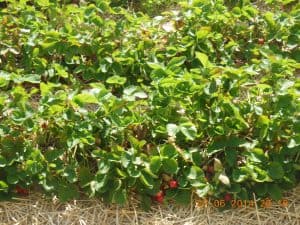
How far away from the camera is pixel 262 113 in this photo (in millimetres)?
2336

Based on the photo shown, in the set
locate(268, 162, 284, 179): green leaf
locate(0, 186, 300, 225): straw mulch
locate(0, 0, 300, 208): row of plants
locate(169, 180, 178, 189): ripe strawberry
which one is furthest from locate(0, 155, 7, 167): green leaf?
locate(268, 162, 284, 179): green leaf

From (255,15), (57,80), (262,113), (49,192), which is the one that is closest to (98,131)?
(49,192)

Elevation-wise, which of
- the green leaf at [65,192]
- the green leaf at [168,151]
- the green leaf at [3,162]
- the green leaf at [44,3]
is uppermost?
the green leaf at [44,3]

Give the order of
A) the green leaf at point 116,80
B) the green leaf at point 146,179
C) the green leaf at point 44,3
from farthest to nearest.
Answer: the green leaf at point 44,3 < the green leaf at point 116,80 < the green leaf at point 146,179

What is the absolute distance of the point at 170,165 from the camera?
7.38 feet

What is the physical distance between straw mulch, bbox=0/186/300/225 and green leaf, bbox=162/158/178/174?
19 centimetres

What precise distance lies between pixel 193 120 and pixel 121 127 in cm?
30

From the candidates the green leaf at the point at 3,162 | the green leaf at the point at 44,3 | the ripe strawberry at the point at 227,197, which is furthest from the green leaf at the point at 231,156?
the green leaf at the point at 44,3

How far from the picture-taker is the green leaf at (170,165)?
224cm

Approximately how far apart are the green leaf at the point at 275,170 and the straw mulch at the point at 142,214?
16cm

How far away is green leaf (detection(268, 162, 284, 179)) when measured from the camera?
2.24 metres

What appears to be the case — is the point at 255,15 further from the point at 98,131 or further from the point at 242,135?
the point at 98,131
